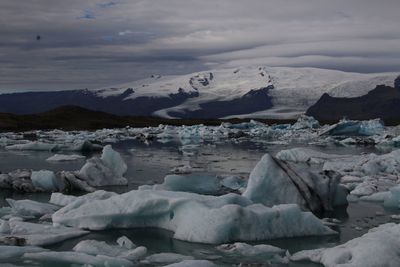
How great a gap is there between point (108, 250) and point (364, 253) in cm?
315

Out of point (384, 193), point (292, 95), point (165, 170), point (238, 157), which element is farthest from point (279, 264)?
point (292, 95)

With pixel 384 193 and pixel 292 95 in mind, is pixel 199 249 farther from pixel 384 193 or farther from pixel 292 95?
pixel 292 95

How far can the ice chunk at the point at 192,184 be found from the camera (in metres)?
11.2

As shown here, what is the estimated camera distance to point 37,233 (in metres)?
8.07

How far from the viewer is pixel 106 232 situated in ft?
28.0

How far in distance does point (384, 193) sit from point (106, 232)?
19.9 ft

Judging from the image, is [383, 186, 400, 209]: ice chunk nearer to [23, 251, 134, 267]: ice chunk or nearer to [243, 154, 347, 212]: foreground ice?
[243, 154, 347, 212]: foreground ice

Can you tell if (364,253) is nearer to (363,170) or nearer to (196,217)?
(196,217)

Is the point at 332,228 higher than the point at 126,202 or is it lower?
lower

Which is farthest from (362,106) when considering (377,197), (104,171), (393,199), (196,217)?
(196,217)

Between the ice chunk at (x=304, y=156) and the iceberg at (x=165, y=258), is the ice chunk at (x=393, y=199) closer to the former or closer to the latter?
the iceberg at (x=165, y=258)

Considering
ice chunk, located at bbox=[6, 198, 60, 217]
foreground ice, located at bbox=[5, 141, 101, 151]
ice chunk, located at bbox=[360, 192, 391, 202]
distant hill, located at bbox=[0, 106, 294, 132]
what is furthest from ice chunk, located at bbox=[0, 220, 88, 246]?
distant hill, located at bbox=[0, 106, 294, 132]

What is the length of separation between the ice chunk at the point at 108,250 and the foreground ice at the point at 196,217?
3.44 feet

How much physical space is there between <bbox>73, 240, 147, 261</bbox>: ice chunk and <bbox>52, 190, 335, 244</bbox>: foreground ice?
1050mm
